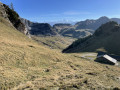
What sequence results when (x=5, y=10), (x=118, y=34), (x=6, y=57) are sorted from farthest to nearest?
(x=118, y=34), (x=5, y=10), (x=6, y=57)

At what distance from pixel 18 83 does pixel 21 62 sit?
990 centimetres

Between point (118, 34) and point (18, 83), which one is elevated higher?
point (118, 34)

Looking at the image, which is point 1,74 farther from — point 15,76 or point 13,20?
point 13,20

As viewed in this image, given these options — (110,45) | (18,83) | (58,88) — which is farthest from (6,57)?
(110,45)

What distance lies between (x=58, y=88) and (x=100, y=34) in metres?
162

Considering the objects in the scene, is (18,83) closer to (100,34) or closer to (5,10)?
(5,10)

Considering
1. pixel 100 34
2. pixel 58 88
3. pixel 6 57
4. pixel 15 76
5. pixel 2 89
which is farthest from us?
pixel 100 34

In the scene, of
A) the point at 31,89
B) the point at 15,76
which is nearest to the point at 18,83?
the point at 15,76

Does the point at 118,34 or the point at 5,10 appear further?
the point at 118,34

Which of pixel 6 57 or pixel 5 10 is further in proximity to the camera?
pixel 5 10

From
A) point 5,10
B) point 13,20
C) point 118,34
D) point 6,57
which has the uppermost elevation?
point 5,10

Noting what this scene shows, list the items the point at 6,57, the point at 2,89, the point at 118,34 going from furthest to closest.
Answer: the point at 118,34 → the point at 6,57 → the point at 2,89

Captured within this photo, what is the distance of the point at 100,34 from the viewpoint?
160000 mm

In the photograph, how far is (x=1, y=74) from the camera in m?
17.0
